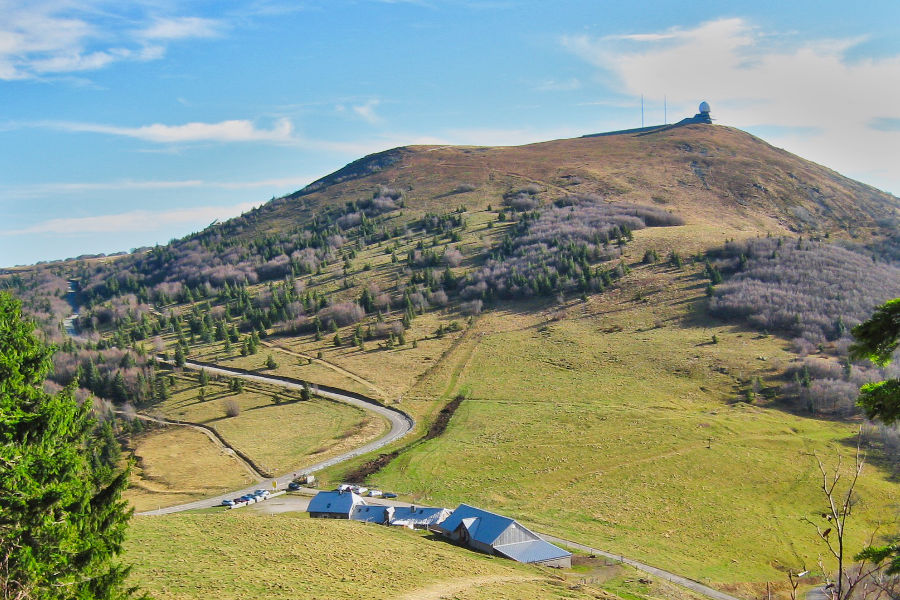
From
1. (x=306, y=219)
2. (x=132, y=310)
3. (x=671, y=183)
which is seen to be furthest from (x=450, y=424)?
(x=306, y=219)

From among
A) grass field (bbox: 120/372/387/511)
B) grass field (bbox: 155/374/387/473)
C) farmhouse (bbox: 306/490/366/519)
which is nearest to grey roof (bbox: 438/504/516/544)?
farmhouse (bbox: 306/490/366/519)

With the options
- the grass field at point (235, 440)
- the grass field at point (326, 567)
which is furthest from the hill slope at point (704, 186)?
the grass field at point (326, 567)

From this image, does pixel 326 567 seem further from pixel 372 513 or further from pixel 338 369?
pixel 338 369

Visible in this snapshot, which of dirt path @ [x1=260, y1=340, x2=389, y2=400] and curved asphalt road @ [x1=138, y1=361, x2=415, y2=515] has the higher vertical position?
dirt path @ [x1=260, y1=340, x2=389, y2=400]

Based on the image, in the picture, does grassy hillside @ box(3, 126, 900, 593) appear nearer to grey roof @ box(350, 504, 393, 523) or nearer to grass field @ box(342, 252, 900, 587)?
grass field @ box(342, 252, 900, 587)

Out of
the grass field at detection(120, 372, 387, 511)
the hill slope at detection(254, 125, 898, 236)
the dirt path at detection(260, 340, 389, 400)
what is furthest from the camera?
the hill slope at detection(254, 125, 898, 236)

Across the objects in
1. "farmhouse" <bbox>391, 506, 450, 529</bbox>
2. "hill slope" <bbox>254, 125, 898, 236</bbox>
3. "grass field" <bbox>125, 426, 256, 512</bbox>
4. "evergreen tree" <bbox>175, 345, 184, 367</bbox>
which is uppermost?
"hill slope" <bbox>254, 125, 898, 236</bbox>
